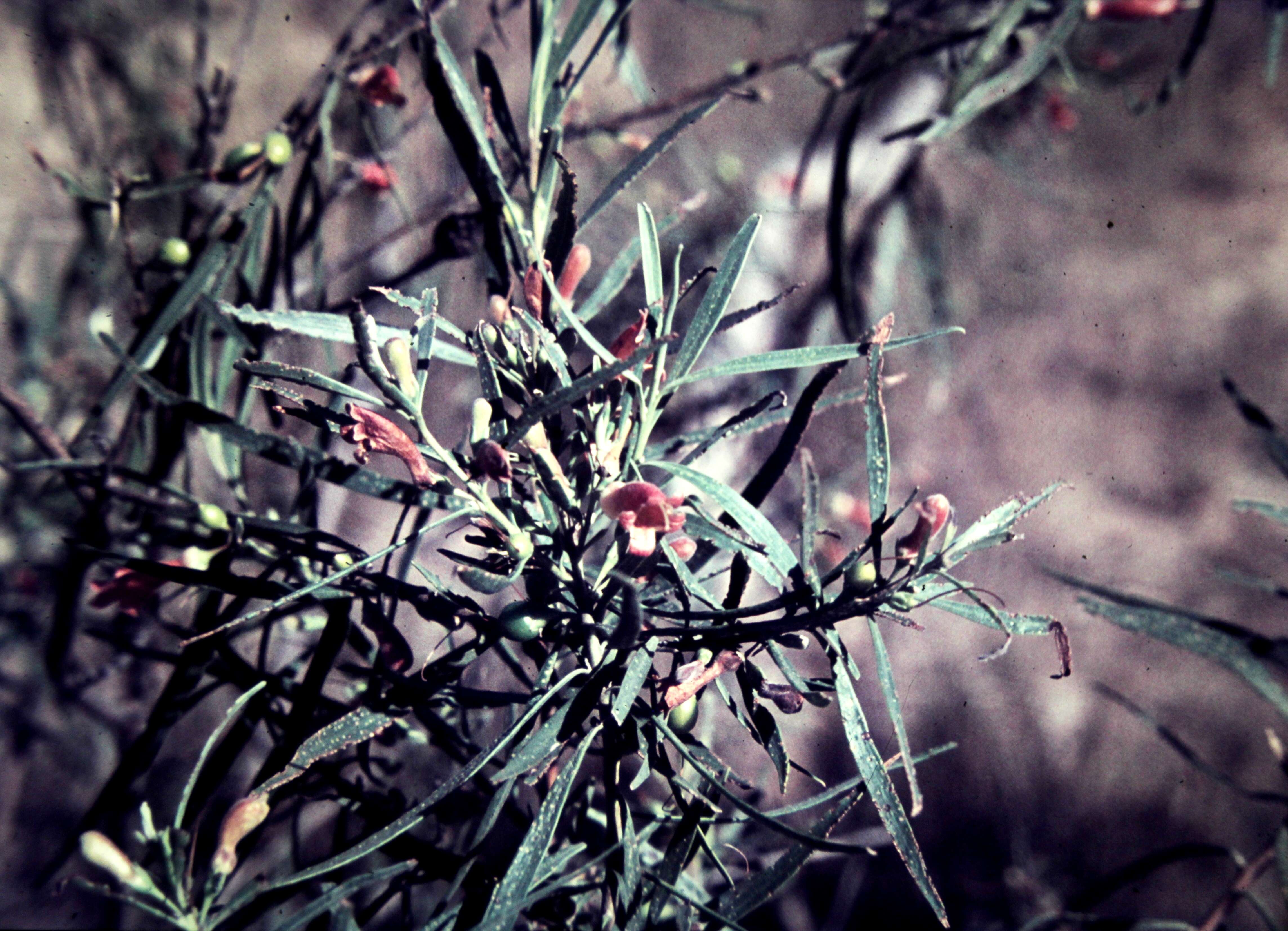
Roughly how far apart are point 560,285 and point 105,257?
77 centimetres

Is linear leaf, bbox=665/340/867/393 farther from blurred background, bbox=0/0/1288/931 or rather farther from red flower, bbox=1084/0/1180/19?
red flower, bbox=1084/0/1180/19

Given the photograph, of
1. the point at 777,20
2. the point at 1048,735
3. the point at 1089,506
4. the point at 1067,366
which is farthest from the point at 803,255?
the point at 1048,735

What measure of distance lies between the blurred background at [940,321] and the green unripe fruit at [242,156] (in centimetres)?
10

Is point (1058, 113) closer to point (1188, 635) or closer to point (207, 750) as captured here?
point (1188, 635)

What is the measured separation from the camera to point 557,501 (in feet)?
0.97

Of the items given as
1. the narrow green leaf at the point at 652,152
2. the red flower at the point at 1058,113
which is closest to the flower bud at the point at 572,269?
the narrow green leaf at the point at 652,152

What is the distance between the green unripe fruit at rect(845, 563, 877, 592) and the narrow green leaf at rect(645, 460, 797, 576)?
0.8 inches

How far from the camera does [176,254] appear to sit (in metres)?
0.45

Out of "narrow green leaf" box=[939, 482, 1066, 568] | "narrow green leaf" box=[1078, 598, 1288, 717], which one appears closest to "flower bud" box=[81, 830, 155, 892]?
"narrow green leaf" box=[939, 482, 1066, 568]

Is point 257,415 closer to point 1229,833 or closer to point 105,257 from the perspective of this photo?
point 105,257

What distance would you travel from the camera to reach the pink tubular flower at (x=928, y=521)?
25 centimetres

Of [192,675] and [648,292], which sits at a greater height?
[648,292]

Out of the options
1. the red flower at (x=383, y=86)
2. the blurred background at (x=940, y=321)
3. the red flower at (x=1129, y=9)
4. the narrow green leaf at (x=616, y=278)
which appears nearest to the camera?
the narrow green leaf at (x=616, y=278)

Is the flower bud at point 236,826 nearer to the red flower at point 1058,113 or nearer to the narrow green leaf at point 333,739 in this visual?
the narrow green leaf at point 333,739
